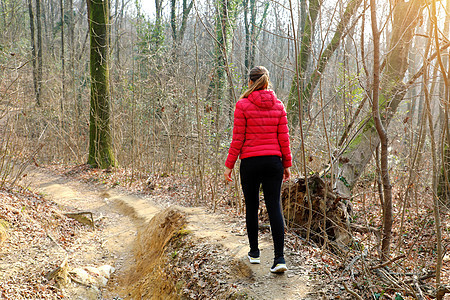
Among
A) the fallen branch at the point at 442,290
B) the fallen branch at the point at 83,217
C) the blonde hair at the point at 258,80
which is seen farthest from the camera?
the fallen branch at the point at 83,217

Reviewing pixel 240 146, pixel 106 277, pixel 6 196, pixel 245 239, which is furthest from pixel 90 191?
pixel 240 146

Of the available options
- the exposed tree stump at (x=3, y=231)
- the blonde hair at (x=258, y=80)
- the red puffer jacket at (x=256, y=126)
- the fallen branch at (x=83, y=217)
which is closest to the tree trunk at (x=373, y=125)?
the red puffer jacket at (x=256, y=126)

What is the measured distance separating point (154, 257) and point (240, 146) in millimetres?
3042

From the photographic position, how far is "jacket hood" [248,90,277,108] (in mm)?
3558

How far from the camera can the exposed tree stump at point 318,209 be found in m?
5.00

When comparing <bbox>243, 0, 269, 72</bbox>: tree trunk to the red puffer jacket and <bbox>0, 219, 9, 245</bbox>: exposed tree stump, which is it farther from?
<bbox>0, 219, 9, 245</bbox>: exposed tree stump

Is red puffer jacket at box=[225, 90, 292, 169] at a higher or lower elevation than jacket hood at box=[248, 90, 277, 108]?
lower

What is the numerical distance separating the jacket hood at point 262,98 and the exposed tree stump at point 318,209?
185 cm

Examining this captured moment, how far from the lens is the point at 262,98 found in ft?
11.7

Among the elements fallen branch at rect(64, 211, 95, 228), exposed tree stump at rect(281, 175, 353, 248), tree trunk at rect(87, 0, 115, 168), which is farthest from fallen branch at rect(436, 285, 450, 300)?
tree trunk at rect(87, 0, 115, 168)

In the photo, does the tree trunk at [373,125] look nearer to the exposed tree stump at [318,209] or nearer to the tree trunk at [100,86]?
the exposed tree stump at [318,209]

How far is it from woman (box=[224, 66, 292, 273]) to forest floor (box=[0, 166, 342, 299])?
0.43 metres

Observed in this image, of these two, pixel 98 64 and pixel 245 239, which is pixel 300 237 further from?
pixel 98 64

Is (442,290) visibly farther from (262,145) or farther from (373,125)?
(373,125)
